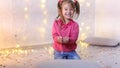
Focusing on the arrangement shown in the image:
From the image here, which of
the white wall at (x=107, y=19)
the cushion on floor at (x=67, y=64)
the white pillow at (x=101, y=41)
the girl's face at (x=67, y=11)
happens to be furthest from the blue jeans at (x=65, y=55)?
the white wall at (x=107, y=19)

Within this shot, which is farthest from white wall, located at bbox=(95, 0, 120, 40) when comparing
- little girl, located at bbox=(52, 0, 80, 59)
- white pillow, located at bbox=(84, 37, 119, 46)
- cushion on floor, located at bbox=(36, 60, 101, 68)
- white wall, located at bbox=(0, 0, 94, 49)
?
cushion on floor, located at bbox=(36, 60, 101, 68)

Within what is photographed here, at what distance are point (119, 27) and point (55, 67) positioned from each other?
6.35 feet

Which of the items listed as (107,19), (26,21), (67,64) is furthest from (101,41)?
(67,64)

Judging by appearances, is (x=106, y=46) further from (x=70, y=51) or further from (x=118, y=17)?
(x=70, y=51)

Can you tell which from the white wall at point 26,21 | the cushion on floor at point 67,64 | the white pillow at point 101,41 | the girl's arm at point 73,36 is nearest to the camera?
the cushion on floor at point 67,64

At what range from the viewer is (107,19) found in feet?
9.63

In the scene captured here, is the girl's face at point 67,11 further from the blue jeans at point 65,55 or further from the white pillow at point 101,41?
the white pillow at point 101,41

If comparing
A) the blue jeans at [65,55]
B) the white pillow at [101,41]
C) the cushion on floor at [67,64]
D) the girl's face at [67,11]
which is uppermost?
the girl's face at [67,11]

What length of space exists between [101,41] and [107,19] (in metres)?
0.26

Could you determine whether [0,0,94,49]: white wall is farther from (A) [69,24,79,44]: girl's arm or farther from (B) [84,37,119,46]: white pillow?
(A) [69,24,79,44]: girl's arm

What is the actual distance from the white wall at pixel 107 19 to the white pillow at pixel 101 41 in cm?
11

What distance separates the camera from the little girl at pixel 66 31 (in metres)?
1.73

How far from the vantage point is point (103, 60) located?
2.28m

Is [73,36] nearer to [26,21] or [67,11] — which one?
[67,11]
